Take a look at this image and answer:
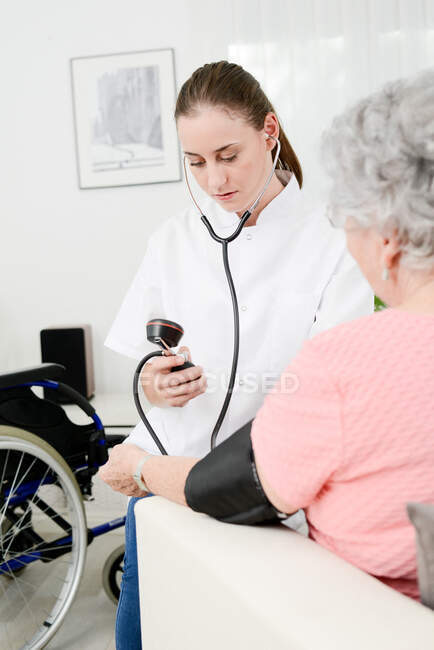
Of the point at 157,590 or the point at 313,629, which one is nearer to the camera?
the point at 313,629

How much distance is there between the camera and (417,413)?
26.4 inches

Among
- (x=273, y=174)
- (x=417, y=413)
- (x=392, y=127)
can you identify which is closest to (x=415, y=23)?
(x=273, y=174)

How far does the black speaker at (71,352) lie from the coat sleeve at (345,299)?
1977 millimetres

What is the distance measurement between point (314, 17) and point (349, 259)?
7.46ft

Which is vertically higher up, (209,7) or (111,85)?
(209,7)

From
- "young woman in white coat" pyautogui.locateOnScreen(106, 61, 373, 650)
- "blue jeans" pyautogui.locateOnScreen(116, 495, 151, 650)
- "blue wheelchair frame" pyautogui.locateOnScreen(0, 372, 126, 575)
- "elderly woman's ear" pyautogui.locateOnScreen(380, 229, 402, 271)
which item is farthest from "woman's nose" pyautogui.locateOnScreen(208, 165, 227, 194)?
"blue wheelchair frame" pyautogui.locateOnScreen(0, 372, 126, 575)


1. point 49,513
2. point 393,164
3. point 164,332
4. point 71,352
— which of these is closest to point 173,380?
point 164,332

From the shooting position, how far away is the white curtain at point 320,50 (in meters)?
2.97

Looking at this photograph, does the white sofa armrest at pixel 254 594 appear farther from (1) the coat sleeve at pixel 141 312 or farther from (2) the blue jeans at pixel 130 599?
(1) the coat sleeve at pixel 141 312

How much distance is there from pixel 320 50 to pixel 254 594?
289cm

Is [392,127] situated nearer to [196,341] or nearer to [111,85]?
[196,341]

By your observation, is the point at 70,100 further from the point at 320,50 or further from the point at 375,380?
the point at 375,380

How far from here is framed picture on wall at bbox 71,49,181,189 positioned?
305 centimetres

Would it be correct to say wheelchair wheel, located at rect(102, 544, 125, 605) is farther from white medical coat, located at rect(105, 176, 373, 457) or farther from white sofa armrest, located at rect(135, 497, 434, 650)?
white sofa armrest, located at rect(135, 497, 434, 650)
